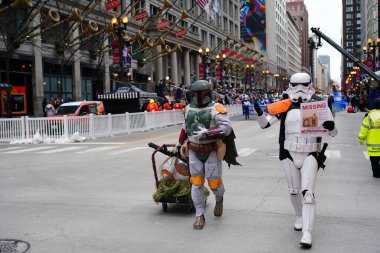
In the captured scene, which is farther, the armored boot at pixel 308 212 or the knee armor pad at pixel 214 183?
the knee armor pad at pixel 214 183

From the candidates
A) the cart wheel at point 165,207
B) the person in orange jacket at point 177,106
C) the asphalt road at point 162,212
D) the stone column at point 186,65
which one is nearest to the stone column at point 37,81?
the person in orange jacket at point 177,106

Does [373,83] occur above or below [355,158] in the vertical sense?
above

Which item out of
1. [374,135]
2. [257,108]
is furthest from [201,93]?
[374,135]

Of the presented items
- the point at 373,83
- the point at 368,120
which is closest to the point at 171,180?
the point at 368,120

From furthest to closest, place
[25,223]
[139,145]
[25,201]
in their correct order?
[139,145]
[25,201]
[25,223]

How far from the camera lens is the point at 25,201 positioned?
292 inches

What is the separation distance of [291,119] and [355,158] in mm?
7688

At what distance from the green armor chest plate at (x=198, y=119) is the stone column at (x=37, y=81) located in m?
28.4

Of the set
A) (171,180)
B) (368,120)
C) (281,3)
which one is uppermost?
(281,3)

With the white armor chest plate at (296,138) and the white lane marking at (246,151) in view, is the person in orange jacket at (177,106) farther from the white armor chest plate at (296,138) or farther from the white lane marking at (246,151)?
the white armor chest plate at (296,138)

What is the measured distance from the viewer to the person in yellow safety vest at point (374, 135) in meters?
8.77

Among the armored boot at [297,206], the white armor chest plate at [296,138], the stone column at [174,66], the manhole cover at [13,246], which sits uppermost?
the stone column at [174,66]

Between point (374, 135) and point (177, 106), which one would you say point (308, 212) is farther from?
point (177, 106)

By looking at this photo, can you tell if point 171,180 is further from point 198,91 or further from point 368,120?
point 368,120
